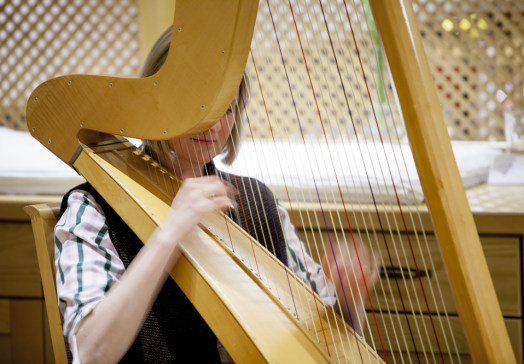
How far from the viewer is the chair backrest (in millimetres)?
744

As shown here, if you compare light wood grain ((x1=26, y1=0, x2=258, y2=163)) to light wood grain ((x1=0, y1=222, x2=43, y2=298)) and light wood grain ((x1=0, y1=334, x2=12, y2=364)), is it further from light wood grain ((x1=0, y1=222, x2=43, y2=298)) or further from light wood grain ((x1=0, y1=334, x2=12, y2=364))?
light wood grain ((x1=0, y1=334, x2=12, y2=364))

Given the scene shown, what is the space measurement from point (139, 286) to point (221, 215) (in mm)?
246

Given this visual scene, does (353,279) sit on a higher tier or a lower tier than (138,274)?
lower

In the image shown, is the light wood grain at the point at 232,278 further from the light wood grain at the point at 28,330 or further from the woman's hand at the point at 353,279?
the light wood grain at the point at 28,330

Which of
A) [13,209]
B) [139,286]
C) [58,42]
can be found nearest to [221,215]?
[139,286]

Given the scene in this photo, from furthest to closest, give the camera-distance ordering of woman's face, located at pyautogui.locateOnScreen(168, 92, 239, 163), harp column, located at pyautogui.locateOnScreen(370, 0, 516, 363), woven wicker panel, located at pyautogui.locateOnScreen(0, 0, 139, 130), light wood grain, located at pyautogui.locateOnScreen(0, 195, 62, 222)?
woven wicker panel, located at pyautogui.locateOnScreen(0, 0, 139, 130) < light wood grain, located at pyautogui.locateOnScreen(0, 195, 62, 222) < woman's face, located at pyautogui.locateOnScreen(168, 92, 239, 163) < harp column, located at pyautogui.locateOnScreen(370, 0, 516, 363)

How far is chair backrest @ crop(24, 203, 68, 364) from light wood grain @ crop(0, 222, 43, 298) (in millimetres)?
595

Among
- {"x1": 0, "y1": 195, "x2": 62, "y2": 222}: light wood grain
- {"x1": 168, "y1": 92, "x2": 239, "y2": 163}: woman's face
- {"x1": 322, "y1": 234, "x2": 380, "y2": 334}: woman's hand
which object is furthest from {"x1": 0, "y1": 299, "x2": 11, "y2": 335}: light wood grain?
{"x1": 322, "y1": 234, "x2": 380, "y2": 334}: woman's hand

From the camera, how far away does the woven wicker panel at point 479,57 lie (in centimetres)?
185

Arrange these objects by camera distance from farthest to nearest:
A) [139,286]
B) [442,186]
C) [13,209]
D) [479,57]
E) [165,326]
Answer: [479,57] → [13,209] → [165,326] → [139,286] → [442,186]

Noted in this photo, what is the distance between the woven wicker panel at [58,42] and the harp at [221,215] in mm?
1607

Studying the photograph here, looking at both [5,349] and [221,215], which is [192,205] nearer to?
[221,215]

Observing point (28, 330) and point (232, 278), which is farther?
point (28, 330)

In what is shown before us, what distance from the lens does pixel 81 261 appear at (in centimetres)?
65
